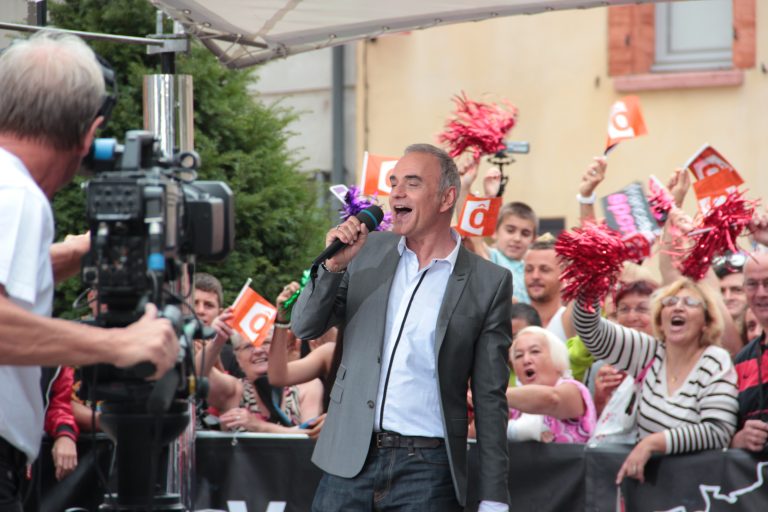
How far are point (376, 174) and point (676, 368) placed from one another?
1827 millimetres

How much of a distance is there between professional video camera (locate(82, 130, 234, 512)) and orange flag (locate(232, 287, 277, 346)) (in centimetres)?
264

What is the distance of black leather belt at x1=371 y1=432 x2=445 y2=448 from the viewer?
4.59 meters

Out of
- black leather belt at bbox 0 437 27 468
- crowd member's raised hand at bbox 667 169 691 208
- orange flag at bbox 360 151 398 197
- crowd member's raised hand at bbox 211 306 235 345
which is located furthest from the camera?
crowd member's raised hand at bbox 667 169 691 208

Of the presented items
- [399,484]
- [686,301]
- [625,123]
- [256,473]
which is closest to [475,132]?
[625,123]

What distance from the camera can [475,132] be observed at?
6.96m

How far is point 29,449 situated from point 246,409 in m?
3.45

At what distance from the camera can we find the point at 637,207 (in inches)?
270

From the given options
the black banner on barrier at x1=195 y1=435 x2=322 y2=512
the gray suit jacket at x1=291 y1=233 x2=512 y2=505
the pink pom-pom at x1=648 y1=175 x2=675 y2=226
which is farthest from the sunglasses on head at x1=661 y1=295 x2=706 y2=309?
the black banner on barrier at x1=195 y1=435 x2=322 y2=512

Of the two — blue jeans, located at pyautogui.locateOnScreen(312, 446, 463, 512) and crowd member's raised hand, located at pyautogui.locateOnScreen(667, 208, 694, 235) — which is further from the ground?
crowd member's raised hand, located at pyautogui.locateOnScreen(667, 208, 694, 235)

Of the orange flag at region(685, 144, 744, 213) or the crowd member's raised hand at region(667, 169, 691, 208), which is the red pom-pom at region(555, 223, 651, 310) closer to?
the orange flag at region(685, 144, 744, 213)

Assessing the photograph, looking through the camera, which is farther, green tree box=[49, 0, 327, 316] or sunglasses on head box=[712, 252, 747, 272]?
green tree box=[49, 0, 327, 316]

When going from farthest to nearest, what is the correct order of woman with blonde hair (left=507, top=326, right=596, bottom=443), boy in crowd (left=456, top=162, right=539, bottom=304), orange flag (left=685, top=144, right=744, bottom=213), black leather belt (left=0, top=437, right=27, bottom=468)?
boy in crowd (left=456, top=162, right=539, bottom=304)
orange flag (left=685, top=144, right=744, bottom=213)
woman with blonde hair (left=507, top=326, right=596, bottom=443)
black leather belt (left=0, top=437, right=27, bottom=468)

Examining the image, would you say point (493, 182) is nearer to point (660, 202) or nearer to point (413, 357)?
point (660, 202)

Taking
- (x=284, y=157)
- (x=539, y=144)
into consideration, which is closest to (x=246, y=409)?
(x=284, y=157)
